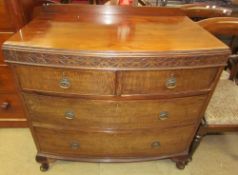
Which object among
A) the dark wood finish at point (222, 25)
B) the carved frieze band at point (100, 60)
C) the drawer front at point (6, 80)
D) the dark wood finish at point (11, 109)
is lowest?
the dark wood finish at point (11, 109)

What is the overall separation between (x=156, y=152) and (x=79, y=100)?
66cm

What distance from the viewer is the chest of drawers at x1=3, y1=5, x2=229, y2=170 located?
0.90 m

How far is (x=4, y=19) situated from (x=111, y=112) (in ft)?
2.84

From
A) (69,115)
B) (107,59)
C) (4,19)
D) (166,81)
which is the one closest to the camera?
(107,59)

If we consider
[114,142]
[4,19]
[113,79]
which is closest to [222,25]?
[113,79]

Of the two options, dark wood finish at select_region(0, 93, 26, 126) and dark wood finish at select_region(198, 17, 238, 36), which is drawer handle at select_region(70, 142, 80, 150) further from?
dark wood finish at select_region(198, 17, 238, 36)

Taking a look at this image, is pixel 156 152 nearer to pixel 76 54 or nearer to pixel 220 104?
pixel 220 104

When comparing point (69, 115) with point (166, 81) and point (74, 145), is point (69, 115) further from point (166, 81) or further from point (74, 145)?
point (166, 81)

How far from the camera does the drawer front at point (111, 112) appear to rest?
41.2 inches

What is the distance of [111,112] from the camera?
1073mm

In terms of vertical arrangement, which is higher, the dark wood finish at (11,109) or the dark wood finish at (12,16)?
the dark wood finish at (12,16)

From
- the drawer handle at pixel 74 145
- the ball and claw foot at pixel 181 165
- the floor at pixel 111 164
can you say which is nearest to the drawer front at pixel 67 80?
the drawer handle at pixel 74 145

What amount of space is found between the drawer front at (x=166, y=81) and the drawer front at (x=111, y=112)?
0.07 m

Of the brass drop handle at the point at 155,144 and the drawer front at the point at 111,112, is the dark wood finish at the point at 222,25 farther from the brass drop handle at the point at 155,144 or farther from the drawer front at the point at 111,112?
the brass drop handle at the point at 155,144
